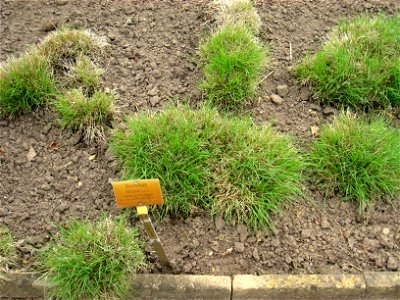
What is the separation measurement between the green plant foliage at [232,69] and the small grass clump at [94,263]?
1173 mm

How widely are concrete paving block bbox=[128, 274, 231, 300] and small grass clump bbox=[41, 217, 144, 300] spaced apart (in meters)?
0.09

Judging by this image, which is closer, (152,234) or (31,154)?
(152,234)

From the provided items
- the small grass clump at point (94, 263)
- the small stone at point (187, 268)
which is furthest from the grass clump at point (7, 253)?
the small stone at point (187, 268)

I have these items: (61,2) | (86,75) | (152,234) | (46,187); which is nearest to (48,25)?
(61,2)

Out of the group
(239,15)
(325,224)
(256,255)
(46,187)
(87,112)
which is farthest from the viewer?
(239,15)

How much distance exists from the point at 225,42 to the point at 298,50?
63 cm

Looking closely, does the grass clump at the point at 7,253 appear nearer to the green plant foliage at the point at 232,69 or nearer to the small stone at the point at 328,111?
the green plant foliage at the point at 232,69

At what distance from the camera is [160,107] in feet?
10.8

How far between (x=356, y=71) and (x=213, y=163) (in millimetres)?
1274

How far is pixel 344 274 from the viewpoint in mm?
2607

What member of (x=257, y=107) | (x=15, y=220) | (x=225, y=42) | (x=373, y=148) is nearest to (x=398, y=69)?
(x=373, y=148)

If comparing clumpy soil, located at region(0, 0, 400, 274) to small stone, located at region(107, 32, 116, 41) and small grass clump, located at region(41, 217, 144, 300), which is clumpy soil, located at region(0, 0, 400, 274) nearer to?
small stone, located at region(107, 32, 116, 41)

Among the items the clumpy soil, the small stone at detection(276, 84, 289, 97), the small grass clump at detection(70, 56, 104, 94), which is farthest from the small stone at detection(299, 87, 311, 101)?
the small grass clump at detection(70, 56, 104, 94)

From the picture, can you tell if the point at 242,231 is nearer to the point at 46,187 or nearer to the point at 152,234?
the point at 152,234
